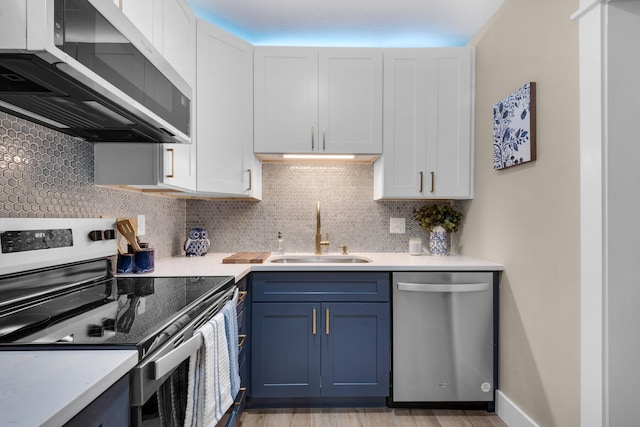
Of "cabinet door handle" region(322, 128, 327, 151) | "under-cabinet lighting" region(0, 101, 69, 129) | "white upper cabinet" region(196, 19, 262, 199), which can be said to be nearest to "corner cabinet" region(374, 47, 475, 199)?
"cabinet door handle" region(322, 128, 327, 151)

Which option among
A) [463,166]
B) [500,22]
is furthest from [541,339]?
[500,22]

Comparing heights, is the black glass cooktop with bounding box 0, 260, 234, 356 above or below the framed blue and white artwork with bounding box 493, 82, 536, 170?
below

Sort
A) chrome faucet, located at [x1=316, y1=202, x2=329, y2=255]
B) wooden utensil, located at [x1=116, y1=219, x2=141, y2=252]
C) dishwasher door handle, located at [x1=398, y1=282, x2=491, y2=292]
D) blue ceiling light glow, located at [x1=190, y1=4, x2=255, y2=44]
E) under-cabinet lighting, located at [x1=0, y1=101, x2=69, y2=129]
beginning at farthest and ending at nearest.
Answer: chrome faucet, located at [x1=316, y1=202, x2=329, y2=255] < blue ceiling light glow, located at [x1=190, y1=4, x2=255, y2=44] < dishwasher door handle, located at [x1=398, y1=282, x2=491, y2=292] < wooden utensil, located at [x1=116, y1=219, x2=141, y2=252] < under-cabinet lighting, located at [x1=0, y1=101, x2=69, y2=129]

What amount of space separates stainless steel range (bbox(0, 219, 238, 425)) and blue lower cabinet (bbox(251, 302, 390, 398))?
23.0 inches

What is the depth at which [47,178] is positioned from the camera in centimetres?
125

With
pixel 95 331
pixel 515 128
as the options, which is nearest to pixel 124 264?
pixel 95 331

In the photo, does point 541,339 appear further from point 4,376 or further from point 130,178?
point 130,178

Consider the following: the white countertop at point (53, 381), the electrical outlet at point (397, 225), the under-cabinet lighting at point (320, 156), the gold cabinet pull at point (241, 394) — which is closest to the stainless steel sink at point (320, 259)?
the electrical outlet at point (397, 225)

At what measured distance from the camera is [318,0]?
6.44 ft

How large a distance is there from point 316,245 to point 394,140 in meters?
0.97

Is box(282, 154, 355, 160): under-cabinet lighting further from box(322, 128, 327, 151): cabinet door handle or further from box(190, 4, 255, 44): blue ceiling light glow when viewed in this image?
box(190, 4, 255, 44): blue ceiling light glow

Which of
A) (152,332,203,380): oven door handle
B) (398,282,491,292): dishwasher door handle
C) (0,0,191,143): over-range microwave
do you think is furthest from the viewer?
(398,282,491,292): dishwasher door handle

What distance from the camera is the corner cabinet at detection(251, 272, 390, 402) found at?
197cm

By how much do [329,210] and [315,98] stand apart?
0.86m
